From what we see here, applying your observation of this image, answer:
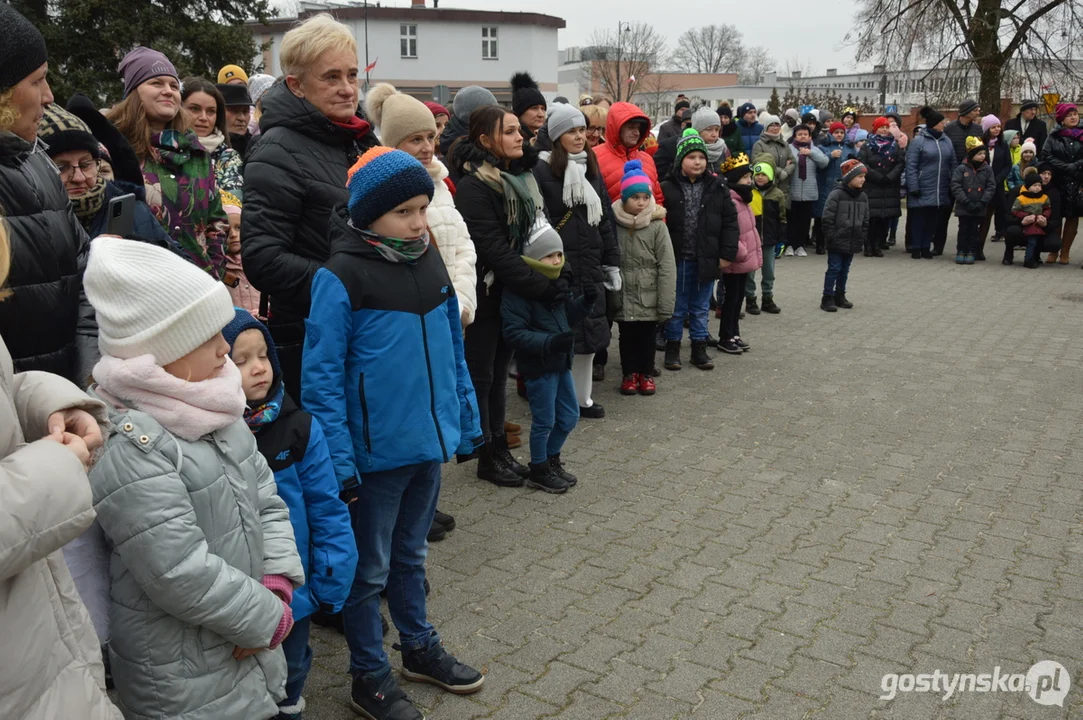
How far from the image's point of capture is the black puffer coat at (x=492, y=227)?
17.5 feet

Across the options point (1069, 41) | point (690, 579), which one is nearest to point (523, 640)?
point (690, 579)

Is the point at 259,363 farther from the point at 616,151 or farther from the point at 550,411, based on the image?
the point at 616,151

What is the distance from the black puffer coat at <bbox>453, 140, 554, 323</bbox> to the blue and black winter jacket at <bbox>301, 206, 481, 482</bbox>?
199 centimetres

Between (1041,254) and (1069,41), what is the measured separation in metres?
16.6

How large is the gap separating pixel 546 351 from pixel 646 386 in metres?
2.34

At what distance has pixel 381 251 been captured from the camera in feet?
10.6

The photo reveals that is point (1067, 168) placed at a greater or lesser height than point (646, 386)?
greater

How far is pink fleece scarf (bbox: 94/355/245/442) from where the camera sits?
2.25m

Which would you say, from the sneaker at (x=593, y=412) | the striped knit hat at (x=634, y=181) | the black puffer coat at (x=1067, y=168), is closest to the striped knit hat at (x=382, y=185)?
the sneaker at (x=593, y=412)

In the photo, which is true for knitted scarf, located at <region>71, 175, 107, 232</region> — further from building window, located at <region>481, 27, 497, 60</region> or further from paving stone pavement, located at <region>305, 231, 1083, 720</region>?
building window, located at <region>481, 27, 497, 60</region>

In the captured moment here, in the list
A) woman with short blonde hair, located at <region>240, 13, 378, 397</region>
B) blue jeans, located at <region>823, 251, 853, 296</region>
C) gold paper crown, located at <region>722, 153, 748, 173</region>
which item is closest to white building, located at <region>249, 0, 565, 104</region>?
blue jeans, located at <region>823, 251, 853, 296</region>

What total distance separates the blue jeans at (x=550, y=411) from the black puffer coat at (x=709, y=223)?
2835 mm

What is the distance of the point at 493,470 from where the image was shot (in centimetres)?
570

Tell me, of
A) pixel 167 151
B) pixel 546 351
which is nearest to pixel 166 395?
pixel 167 151
